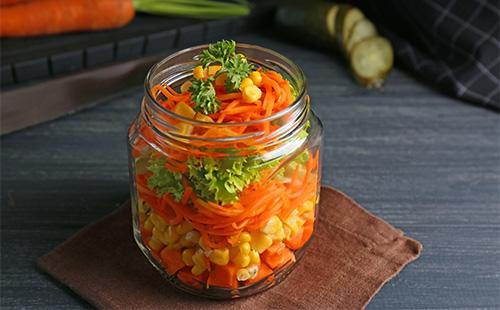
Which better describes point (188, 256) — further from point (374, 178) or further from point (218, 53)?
point (374, 178)

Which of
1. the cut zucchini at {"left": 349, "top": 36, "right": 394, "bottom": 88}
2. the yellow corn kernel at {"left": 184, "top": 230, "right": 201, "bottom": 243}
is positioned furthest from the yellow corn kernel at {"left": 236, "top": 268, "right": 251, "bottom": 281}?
the cut zucchini at {"left": 349, "top": 36, "right": 394, "bottom": 88}

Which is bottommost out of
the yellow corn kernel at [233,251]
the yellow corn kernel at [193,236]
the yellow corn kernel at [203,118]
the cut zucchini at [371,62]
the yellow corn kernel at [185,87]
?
the cut zucchini at [371,62]

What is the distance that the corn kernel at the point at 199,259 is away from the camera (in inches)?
57.6

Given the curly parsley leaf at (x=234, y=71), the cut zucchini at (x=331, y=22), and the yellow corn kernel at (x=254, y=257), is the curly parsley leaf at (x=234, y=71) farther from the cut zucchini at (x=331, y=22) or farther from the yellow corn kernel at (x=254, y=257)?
the cut zucchini at (x=331, y=22)

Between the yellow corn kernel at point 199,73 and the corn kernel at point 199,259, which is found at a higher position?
the yellow corn kernel at point 199,73

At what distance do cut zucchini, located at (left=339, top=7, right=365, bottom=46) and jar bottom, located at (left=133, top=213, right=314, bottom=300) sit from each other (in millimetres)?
981

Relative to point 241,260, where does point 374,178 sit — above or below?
below

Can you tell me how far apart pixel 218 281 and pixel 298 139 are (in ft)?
1.03

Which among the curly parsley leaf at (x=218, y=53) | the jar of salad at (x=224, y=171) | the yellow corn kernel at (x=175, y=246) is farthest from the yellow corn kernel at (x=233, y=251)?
the curly parsley leaf at (x=218, y=53)

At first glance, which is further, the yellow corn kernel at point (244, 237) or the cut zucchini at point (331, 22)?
the cut zucchini at point (331, 22)

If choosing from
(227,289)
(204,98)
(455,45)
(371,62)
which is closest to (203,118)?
(204,98)

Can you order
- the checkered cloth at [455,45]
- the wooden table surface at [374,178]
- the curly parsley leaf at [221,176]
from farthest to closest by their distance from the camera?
the checkered cloth at [455,45], the wooden table surface at [374,178], the curly parsley leaf at [221,176]

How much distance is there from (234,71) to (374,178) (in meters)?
0.66

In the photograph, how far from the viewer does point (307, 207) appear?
1.56m
